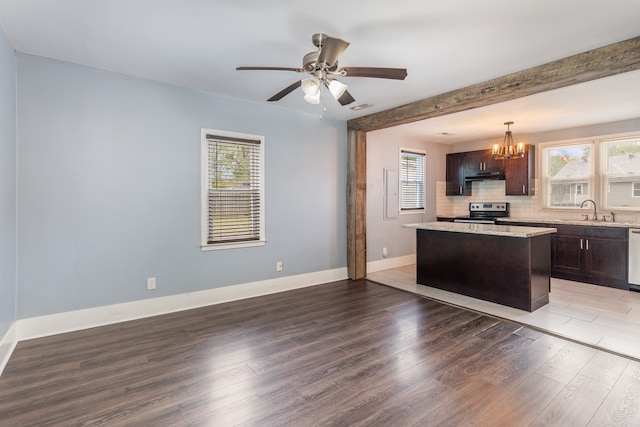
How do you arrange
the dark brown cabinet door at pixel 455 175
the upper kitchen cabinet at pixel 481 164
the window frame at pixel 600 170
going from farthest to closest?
the dark brown cabinet door at pixel 455 175, the upper kitchen cabinet at pixel 481 164, the window frame at pixel 600 170

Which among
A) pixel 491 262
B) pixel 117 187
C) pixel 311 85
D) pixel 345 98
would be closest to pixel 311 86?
pixel 311 85

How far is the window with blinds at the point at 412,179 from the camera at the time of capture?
20.9 ft

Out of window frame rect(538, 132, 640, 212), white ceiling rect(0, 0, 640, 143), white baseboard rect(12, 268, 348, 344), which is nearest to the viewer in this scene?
white ceiling rect(0, 0, 640, 143)

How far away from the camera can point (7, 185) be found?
266 centimetres

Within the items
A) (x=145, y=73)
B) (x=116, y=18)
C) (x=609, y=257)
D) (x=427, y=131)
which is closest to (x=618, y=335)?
(x=609, y=257)

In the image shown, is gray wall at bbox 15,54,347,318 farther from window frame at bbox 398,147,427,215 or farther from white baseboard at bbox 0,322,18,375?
window frame at bbox 398,147,427,215

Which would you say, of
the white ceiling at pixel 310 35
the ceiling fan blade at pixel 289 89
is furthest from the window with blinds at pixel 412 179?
the ceiling fan blade at pixel 289 89

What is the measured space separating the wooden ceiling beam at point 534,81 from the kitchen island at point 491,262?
153 centimetres

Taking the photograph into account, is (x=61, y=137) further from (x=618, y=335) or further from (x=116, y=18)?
(x=618, y=335)

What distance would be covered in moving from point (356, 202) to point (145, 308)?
3274 mm

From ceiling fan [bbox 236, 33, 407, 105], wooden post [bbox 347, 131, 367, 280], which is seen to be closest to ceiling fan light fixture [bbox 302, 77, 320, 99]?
ceiling fan [bbox 236, 33, 407, 105]

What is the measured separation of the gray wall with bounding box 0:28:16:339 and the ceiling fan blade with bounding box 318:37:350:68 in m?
2.47

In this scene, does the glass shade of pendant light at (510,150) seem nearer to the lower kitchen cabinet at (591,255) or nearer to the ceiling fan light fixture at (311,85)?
the lower kitchen cabinet at (591,255)

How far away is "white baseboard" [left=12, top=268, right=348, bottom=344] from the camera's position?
301 centimetres
